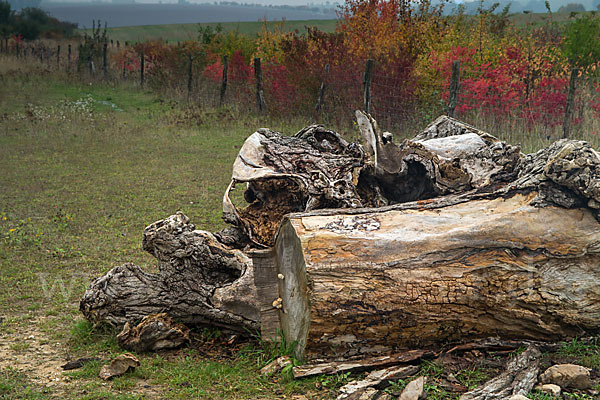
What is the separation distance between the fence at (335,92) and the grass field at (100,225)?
95cm

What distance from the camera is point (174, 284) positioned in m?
4.68

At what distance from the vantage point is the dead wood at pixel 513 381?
3303mm

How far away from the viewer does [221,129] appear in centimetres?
1580

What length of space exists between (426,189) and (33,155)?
9.85 m

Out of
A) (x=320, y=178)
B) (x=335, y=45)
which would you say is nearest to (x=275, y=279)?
(x=320, y=178)

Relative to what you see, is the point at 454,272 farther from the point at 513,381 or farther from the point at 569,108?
the point at 569,108

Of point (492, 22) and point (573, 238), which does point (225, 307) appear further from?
point (492, 22)

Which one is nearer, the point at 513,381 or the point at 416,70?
the point at 513,381

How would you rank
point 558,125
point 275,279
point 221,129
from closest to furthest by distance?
point 275,279 < point 558,125 < point 221,129

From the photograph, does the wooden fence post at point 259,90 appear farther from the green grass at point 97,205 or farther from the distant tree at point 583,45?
the distant tree at point 583,45

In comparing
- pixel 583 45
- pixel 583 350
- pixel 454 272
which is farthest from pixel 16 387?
pixel 583 45

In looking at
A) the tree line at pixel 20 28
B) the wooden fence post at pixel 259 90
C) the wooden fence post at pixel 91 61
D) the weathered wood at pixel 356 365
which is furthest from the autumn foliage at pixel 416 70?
the tree line at pixel 20 28

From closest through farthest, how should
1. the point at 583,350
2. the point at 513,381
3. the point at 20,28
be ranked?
the point at 513,381 < the point at 583,350 < the point at 20,28

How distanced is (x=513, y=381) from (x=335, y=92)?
41.6 ft
